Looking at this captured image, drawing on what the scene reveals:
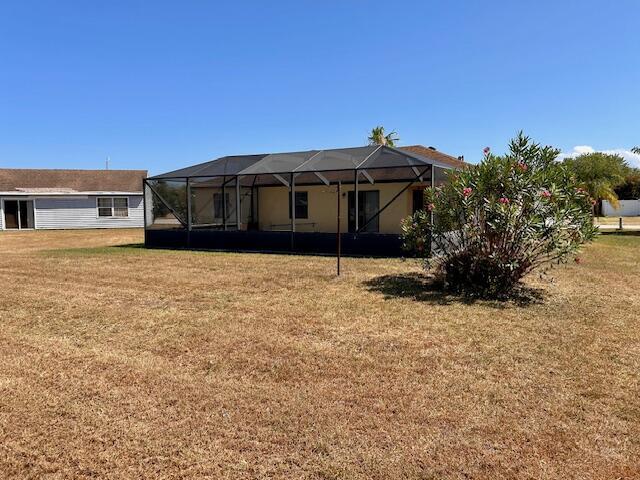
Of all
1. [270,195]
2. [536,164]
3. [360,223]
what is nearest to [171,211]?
[270,195]

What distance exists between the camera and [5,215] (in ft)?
94.8

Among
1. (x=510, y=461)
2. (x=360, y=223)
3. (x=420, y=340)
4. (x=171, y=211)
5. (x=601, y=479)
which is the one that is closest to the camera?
(x=601, y=479)

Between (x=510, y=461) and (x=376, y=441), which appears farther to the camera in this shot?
(x=376, y=441)

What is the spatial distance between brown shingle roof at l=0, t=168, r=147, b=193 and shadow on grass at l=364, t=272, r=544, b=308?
25555mm

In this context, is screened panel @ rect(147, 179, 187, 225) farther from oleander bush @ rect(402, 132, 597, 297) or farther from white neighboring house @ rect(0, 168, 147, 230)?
white neighboring house @ rect(0, 168, 147, 230)

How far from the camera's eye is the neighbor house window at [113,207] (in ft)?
98.6

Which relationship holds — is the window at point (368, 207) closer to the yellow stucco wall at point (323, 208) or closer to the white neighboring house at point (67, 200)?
the yellow stucco wall at point (323, 208)

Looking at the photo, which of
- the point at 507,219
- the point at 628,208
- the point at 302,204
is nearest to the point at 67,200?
the point at 302,204

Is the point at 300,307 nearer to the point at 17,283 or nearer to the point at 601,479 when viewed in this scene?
the point at 601,479

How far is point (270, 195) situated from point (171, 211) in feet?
15.2

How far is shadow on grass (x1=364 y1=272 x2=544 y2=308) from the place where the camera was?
732 centimetres

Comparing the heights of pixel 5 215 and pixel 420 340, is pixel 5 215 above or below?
above

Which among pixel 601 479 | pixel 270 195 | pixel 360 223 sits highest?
pixel 270 195

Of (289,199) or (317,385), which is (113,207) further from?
(317,385)
